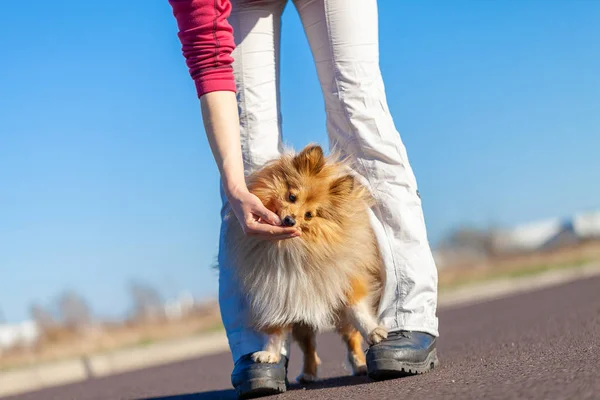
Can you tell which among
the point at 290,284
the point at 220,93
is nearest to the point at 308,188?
the point at 290,284

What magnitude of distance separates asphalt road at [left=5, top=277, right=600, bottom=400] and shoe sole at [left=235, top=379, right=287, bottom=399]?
0.18 ft

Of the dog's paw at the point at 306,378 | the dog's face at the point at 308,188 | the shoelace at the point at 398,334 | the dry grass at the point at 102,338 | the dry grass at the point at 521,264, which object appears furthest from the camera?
the dry grass at the point at 521,264

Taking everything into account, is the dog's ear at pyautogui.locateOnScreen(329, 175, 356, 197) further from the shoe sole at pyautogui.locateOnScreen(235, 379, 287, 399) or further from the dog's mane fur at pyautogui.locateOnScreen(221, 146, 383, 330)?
the shoe sole at pyautogui.locateOnScreen(235, 379, 287, 399)

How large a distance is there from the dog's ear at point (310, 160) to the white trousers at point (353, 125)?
0.15m

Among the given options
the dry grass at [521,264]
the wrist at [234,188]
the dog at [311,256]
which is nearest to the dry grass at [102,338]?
the dry grass at [521,264]

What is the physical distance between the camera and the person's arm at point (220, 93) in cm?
362

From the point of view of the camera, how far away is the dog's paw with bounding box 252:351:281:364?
155 inches

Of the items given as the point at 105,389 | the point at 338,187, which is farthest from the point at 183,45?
the point at 105,389

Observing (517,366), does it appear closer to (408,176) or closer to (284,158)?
(408,176)

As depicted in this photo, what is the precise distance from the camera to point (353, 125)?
159 inches

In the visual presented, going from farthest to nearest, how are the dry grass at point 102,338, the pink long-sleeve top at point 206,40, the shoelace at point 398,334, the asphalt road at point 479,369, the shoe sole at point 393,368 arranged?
1. the dry grass at point 102,338
2. the shoelace at point 398,334
3. the shoe sole at point 393,368
4. the pink long-sleeve top at point 206,40
5. the asphalt road at point 479,369

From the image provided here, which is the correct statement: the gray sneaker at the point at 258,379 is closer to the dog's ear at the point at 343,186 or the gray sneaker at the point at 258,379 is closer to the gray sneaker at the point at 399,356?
the gray sneaker at the point at 399,356

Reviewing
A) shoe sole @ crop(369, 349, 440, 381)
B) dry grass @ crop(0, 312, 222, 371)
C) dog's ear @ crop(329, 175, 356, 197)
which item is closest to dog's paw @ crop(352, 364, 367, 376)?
shoe sole @ crop(369, 349, 440, 381)

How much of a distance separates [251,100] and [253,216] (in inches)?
27.1
